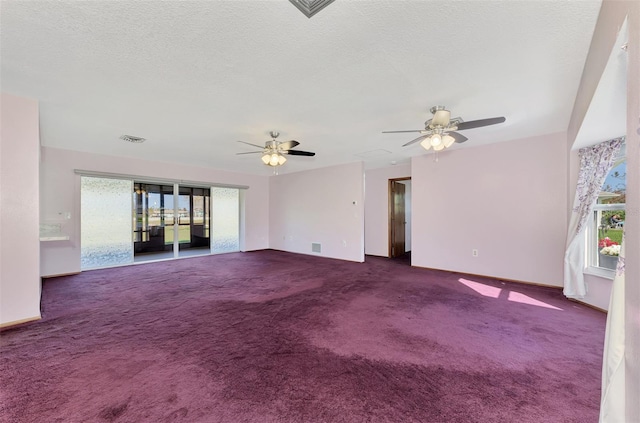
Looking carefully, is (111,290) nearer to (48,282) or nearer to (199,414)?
(48,282)

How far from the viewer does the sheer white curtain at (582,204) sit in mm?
3041

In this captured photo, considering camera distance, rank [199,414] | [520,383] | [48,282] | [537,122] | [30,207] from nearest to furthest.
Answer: [199,414]
[520,383]
[30,207]
[537,122]
[48,282]

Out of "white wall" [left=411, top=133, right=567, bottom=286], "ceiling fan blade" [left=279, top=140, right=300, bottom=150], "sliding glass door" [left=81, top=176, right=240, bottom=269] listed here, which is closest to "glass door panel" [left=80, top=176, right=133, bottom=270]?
"sliding glass door" [left=81, top=176, right=240, bottom=269]

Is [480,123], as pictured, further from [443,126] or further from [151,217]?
[151,217]

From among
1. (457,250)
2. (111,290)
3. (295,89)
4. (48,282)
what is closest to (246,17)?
(295,89)

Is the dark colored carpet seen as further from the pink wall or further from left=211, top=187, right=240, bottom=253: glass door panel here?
left=211, top=187, right=240, bottom=253: glass door panel

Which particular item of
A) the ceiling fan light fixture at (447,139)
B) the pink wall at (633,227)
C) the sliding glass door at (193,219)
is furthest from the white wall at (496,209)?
the sliding glass door at (193,219)

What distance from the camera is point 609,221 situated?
3191 mm

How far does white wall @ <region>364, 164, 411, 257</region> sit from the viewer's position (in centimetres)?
671

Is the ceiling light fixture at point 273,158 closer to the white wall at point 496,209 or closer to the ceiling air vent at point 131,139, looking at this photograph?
the ceiling air vent at point 131,139

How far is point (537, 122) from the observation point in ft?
11.5

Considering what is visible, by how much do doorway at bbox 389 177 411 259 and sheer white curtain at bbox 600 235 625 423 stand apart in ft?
18.4

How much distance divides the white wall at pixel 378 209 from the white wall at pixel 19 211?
6341mm

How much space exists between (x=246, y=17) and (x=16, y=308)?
150 inches
